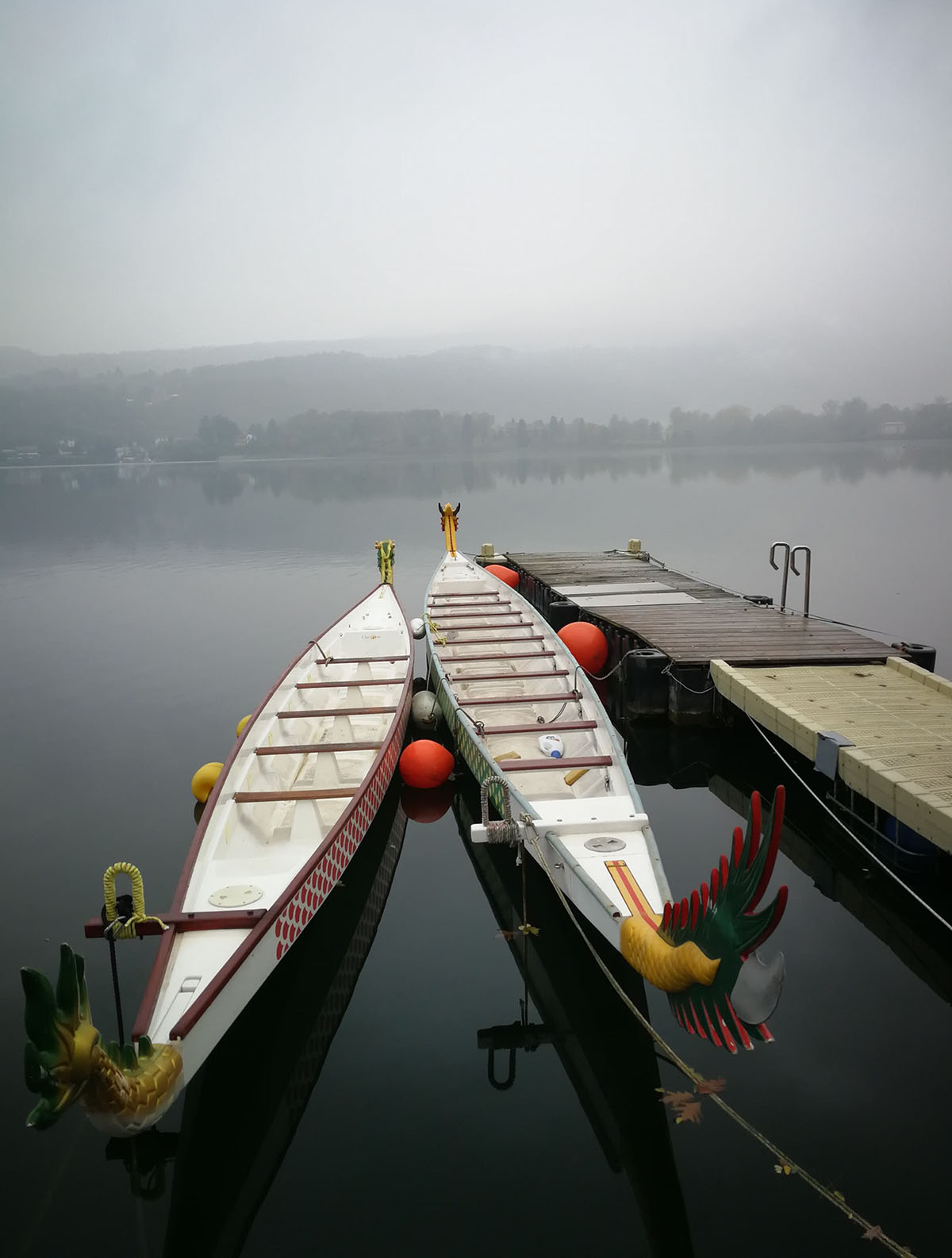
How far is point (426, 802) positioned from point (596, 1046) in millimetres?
5984

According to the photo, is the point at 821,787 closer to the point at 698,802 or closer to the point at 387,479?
the point at 698,802

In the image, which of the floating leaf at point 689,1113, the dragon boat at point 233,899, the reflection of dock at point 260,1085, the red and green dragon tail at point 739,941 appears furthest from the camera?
the floating leaf at point 689,1113

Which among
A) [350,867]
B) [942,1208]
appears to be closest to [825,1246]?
[942,1208]

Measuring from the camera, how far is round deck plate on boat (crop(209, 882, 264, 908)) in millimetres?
7520

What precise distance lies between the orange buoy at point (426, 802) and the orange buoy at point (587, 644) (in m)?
5.72

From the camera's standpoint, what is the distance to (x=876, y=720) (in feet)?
37.7

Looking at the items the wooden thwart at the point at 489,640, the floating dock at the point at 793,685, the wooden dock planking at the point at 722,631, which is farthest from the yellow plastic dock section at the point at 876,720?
the wooden thwart at the point at 489,640

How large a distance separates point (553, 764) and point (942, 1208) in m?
5.61

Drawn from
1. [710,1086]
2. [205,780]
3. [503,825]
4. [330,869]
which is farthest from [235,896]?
[205,780]

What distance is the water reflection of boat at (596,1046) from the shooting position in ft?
20.3

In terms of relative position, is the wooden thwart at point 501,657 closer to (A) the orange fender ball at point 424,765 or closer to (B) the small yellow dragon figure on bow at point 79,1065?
(A) the orange fender ball at point 424,765

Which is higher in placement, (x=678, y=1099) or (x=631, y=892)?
(x=631, y=892)

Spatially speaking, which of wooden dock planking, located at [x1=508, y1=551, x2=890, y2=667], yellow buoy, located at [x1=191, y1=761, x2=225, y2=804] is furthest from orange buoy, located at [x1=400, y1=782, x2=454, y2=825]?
wooden dock planking, located at [x1=508, y1=551, x2=890, y2=667]

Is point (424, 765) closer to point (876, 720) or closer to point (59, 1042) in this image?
point (876, 720)
